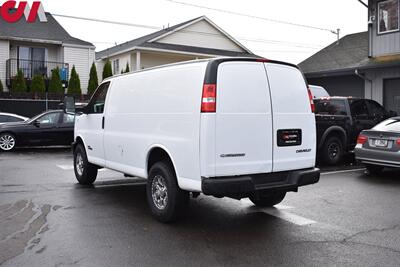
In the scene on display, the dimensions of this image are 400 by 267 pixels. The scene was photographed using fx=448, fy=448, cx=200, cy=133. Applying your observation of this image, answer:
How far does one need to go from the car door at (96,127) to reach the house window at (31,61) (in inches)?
799

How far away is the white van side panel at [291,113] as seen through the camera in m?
5.69

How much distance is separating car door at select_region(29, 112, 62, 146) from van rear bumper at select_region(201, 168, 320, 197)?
449 inches

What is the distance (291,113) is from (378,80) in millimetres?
13275

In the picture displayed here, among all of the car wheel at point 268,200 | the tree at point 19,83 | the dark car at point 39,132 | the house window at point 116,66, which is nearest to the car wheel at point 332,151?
the car wheel at point 268,200

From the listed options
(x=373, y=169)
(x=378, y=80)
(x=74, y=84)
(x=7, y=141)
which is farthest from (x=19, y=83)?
(x=373, y=169)

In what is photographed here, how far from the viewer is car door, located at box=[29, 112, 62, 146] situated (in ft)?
50.2

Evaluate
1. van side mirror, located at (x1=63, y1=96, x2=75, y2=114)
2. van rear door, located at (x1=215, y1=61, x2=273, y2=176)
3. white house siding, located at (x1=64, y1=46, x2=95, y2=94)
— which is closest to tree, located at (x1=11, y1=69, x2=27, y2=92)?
white house siding, located at (x1=64, y1=46, x2=95, y2=94)

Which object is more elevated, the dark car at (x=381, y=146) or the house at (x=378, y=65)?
the house at (x=378, y=65)

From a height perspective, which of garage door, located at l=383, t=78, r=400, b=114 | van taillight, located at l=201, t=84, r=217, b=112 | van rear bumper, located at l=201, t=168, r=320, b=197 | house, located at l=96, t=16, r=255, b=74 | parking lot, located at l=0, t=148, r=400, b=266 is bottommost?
parking lot, located at l=0, t=148, r=400, b=266

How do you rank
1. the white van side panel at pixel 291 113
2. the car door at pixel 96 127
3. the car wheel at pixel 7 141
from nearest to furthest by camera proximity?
the white van side panel at pixel 291 113 < the car door at pixel 96 127 < the car wheel at pixel 7 141

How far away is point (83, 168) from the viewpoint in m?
8.70

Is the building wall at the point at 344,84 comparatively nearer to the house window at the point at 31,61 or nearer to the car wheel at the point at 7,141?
the car wheel at the point at 7,141

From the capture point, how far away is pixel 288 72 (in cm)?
599

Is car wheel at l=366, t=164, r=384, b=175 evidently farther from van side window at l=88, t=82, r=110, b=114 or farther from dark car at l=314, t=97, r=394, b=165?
van side window at l=88, t=82, r=110, b=114
